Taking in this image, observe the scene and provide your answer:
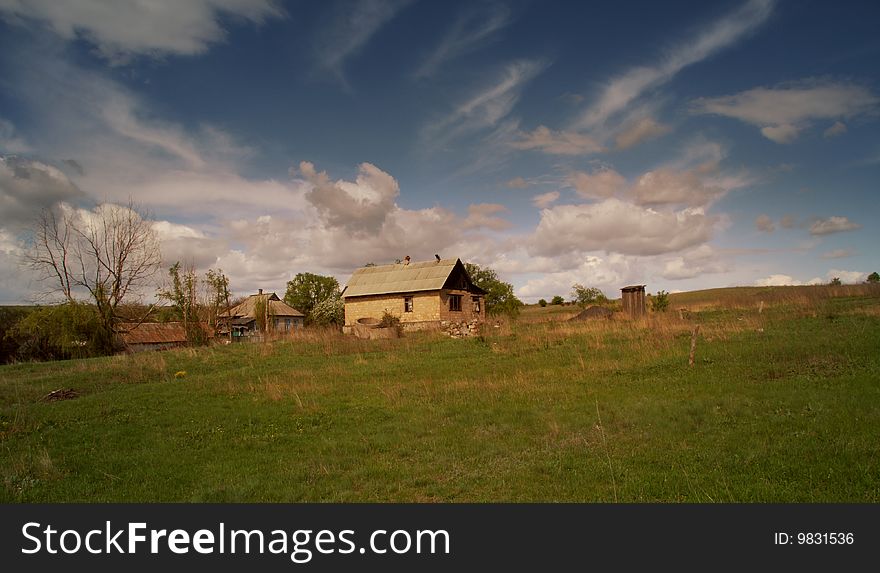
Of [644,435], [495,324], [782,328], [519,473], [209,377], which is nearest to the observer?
[519,473]

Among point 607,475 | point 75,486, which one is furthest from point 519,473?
point 75,486

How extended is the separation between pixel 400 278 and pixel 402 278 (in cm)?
29

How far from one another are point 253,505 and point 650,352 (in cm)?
1496

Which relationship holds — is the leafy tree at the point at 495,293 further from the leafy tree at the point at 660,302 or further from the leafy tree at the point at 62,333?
the leafy tree at the point at 62,333

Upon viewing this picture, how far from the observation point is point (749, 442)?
809cm

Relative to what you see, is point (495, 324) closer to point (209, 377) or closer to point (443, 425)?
point (209, 377)

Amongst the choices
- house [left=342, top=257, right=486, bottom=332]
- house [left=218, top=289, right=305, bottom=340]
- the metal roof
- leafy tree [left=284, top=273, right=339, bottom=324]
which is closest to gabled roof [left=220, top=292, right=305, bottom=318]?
house [left=218, top=289, right=305, bottom=340]

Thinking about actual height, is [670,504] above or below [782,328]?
below

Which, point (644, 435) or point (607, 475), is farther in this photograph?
point (644, 435)

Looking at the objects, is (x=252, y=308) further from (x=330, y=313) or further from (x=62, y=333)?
(x=62, y=333)

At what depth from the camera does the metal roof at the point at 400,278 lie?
141ft

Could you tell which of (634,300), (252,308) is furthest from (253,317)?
(634,300)

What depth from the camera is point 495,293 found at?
6059 cm

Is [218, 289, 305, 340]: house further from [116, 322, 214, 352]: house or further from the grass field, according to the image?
the grass field
